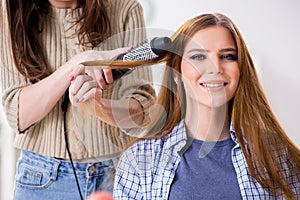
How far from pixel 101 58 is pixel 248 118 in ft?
0.67

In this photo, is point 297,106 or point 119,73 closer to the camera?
point 119,73

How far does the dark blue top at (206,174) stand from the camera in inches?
26.7

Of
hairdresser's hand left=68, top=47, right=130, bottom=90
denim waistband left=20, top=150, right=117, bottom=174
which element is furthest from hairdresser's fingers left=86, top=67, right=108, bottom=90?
denim waistband left=20, top=150, right=117, bottom=174

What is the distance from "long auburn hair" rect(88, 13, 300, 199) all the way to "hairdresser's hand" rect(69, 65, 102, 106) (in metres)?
0.08

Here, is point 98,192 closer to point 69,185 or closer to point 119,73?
point 69,185

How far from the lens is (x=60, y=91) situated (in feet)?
2.30

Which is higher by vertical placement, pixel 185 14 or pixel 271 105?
pixel 185 14

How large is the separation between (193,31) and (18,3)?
246 millimetres

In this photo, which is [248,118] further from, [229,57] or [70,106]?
[70,106]

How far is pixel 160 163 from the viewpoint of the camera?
2.31 feet

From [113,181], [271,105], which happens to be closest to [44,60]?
[113,181]

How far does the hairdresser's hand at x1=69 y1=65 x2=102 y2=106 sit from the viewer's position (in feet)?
2.18

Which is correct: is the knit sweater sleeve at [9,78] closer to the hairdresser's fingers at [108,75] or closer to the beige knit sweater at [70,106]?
the beige knit sweater at [70,106]

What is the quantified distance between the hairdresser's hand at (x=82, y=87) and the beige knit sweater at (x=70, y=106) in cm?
2
